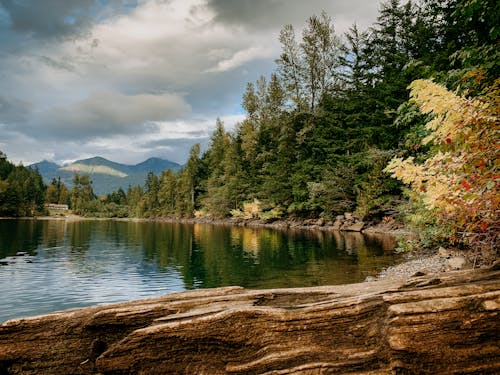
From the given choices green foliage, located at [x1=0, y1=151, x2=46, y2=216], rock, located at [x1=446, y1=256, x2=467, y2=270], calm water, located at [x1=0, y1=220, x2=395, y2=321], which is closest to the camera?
rock, located at [x1=446, y1=256, x2=467, y2=270]

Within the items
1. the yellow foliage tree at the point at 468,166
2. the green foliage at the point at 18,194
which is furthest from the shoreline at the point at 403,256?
the green foliage at the point at 18,194

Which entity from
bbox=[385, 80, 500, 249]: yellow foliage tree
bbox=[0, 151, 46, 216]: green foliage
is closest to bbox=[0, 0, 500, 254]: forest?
bbox=[385, 80, 500, 249]: yellow foliage tree

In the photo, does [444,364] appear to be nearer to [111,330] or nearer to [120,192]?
[111,330]

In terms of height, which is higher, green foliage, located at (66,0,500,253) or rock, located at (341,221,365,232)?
green foliage, located at (66,0,500,253)

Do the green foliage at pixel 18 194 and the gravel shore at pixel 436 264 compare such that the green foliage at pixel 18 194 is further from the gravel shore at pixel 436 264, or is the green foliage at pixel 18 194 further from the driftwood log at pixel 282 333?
the driftwood log at pixel 282 333

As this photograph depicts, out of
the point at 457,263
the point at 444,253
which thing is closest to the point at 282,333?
the point at 457,263

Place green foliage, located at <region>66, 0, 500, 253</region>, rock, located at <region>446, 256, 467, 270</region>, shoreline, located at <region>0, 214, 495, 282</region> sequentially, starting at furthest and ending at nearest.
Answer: green foliage, located at <region>66, 0, 500, 253</region>, rock, located at <region>446, 256, 467, 270</region>, shoreline, located at <region>0, 214, 495, 282</region>

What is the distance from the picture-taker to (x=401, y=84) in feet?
132

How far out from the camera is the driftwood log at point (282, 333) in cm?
475

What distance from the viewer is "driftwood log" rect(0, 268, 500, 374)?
15.6 ft

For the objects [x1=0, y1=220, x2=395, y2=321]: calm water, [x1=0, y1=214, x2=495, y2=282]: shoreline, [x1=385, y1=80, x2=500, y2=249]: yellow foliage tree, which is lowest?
[x1=0, y1=220, x2=395, y2=321]: calm water

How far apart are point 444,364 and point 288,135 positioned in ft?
179

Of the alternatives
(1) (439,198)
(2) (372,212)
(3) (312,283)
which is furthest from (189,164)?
(1) (439,198)

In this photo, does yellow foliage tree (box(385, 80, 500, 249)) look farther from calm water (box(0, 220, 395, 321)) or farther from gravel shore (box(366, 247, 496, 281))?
calm water (box(0, 220, 395, 321))
